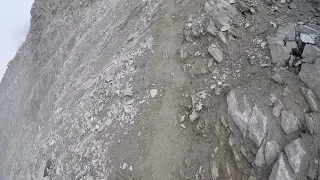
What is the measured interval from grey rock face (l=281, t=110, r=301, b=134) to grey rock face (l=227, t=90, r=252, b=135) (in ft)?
2.39

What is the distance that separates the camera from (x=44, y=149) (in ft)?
37.2

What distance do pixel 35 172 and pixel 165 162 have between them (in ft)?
17.9

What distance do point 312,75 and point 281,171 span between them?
2.26m

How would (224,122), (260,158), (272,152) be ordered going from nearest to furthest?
1. (272,152)
2. (260,158)
3. (224,122)

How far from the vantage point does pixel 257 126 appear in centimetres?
726

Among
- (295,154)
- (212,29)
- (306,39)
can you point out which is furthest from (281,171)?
(212,29)

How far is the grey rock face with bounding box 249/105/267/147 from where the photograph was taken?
23.5ft

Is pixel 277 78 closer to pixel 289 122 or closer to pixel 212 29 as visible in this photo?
pixel 289 122

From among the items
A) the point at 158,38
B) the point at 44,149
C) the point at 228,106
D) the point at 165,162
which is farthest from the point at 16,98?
the point at 228,106

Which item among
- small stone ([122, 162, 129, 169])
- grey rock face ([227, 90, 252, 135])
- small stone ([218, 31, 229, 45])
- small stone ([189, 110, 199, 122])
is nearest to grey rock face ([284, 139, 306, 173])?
grey rock face ([227, 90, 252, 135])

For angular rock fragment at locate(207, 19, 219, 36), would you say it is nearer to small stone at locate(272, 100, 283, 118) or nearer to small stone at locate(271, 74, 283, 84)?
small stone at locate(271, 74, 283, 84)

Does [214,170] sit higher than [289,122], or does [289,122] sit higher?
[289,122]

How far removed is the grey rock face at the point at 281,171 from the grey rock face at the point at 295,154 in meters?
0.11

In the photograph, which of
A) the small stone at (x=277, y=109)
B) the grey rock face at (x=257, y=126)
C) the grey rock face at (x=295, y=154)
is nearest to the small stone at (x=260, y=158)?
the grey rock face at (x=257, y=126)
